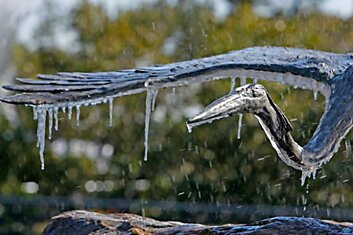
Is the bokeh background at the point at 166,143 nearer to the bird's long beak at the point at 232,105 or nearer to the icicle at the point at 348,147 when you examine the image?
the icicle at the point at 348,147

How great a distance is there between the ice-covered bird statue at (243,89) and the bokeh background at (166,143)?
5281mm

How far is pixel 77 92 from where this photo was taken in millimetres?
4355

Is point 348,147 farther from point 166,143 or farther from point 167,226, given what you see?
point 167,226

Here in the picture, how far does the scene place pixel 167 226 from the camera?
5113mm

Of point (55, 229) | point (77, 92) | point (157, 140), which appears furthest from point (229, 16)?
point (77, 92)

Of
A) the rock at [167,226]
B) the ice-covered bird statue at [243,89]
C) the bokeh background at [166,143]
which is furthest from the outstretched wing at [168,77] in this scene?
the bokeh background at [166,143]

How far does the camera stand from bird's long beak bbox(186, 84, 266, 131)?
12.7 ft

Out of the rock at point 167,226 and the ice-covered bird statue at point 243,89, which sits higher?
the ice-covered bird statue at point 243,89

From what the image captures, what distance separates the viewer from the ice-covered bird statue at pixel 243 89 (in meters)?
4.30

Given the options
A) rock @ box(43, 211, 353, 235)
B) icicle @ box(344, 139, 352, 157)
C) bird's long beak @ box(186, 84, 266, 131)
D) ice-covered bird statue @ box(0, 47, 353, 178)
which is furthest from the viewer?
icicle @ box(344, 139, 352, 157)

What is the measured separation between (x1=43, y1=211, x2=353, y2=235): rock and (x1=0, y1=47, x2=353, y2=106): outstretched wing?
2.41 feet

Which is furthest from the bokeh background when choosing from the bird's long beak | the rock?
the bird's long beak

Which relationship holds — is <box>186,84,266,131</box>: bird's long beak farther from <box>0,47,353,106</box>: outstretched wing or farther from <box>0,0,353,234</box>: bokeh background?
<box>0,0,353,234</box>: bokeh background

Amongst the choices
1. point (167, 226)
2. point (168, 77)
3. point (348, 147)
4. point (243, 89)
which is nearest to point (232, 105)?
point (243, 89)
